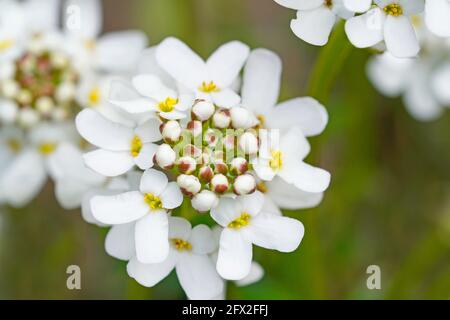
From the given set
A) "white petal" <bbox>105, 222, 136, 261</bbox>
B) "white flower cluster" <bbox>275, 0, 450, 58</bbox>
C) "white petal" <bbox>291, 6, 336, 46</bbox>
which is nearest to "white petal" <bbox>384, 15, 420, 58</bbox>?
"white flower cluster" <bbox>275, 0, 450, 58</bbox>

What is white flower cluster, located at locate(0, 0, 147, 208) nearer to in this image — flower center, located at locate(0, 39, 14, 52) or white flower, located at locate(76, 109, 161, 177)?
flower center, located at locate(0, 39, 14, 52)

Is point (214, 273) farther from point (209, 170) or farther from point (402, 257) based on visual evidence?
point (402, 257)

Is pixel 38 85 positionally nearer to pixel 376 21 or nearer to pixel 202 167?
pixel 202 167

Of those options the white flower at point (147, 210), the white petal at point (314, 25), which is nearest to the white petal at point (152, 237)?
the white flower at point (147, 210)

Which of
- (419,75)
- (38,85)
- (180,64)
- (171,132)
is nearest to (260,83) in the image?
(180,64)
